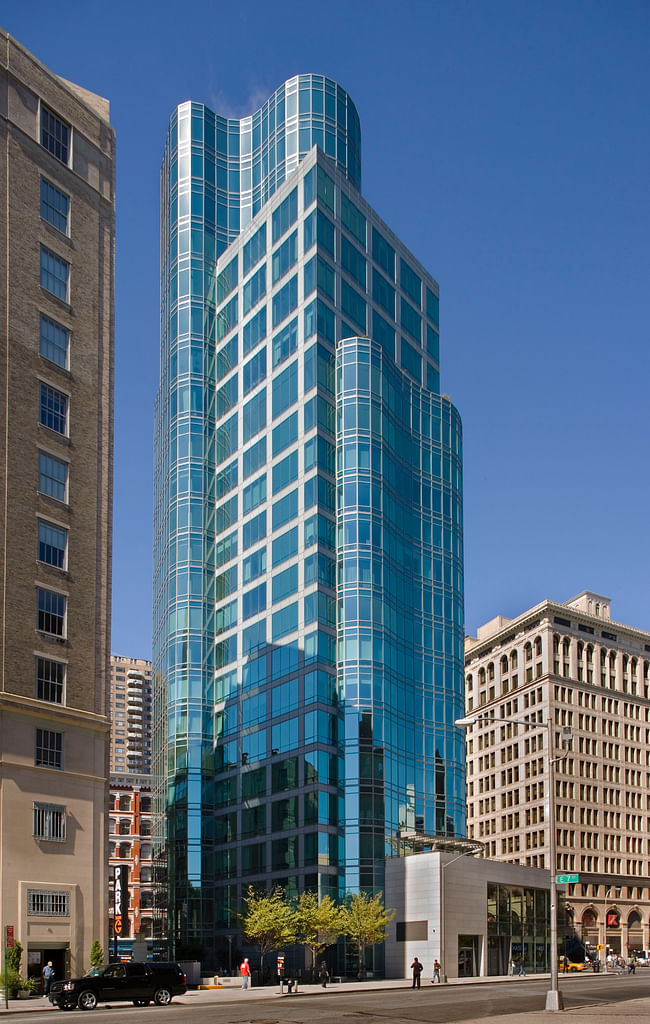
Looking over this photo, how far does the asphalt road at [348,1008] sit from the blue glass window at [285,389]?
55.1m

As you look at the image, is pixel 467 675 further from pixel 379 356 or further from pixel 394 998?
pixel 394 998

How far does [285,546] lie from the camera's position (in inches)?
3957

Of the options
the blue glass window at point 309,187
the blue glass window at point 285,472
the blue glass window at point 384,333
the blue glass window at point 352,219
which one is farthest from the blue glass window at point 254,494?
the blue glass window at point 309,187

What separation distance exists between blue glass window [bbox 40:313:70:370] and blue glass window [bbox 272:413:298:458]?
3667cm

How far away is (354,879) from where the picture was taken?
87.9 meters

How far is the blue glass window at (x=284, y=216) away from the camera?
10581 cm

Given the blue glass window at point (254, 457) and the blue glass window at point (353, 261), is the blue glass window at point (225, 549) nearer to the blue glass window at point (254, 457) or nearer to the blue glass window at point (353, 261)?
the blue glass window at point (254, 457)

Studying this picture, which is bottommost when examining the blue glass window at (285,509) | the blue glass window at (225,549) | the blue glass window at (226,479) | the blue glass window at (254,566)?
the blue glass window at (254,566)

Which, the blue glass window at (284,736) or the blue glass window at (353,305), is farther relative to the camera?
the blue glass window at (353,305)

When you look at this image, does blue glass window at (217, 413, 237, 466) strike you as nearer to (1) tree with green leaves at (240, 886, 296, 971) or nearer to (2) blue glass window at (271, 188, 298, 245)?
(2) blue glass window at (271, 188, 298, 245)

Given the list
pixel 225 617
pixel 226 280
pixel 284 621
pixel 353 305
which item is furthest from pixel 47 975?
pixel 226 280

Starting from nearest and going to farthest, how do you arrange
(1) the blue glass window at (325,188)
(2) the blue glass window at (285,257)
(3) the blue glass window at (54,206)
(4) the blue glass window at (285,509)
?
(3) the blue glass window at (54,206) < (4) the blue glass window at (285,509) < (1) the blue glass window at (325,188) < (2) the blue glass window at (285,257)

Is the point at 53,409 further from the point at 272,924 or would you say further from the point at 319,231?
the point at 319,231

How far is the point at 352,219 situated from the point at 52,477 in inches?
2103
